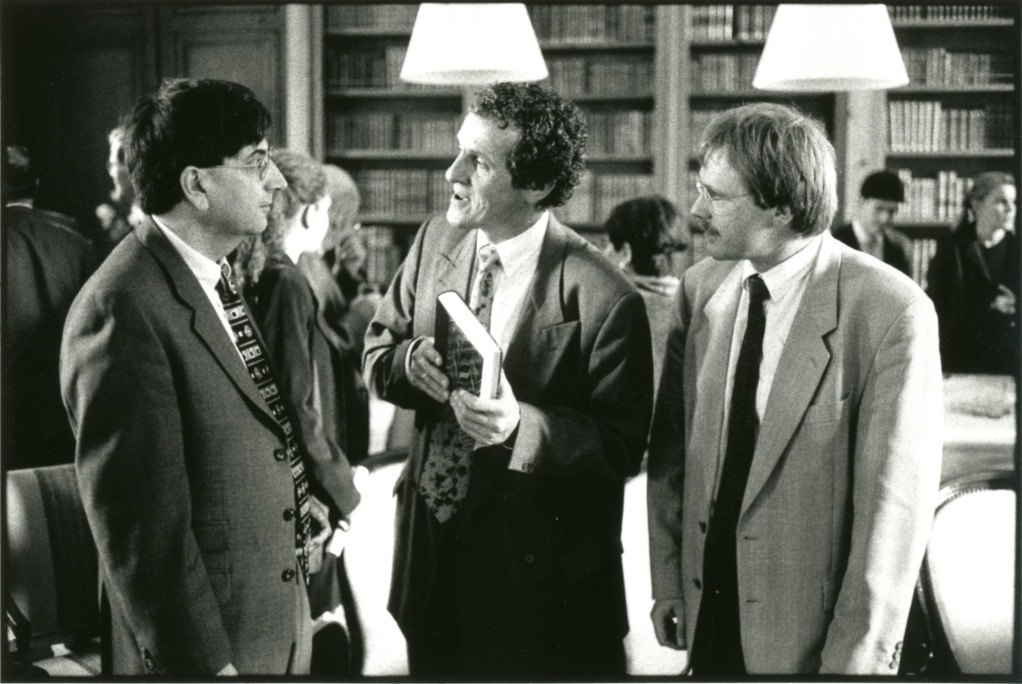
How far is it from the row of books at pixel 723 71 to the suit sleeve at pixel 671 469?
0.53 metres

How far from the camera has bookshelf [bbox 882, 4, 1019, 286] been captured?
2.02 metres

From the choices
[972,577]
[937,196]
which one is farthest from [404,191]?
[972,577]

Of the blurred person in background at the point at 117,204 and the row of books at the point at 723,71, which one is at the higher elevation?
the row of books at the point at 723,71

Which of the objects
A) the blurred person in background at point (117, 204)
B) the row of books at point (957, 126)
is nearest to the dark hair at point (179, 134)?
the blurred person in background at point (117, 204)

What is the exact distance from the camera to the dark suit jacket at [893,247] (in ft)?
6.39

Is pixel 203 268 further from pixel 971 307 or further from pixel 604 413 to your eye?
pixel 971 307

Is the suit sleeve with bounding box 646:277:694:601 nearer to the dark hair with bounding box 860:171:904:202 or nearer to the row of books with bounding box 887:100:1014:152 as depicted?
the dark hair with bounding box 860:171:904:202

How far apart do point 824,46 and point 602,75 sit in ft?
1.90

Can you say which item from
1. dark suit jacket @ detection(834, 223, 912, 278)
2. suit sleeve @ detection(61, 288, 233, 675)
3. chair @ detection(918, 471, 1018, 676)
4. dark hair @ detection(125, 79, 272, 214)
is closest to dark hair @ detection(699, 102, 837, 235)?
dark suit jacket @ detection(834, 223, 912, 278)

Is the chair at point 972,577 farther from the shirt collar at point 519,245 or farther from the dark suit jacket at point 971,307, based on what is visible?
the shirt collar at point 519,245

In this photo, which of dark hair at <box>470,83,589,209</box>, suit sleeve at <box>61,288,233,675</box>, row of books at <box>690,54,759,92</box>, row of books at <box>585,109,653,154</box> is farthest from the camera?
row of books at <box>585,109,653,154</box>

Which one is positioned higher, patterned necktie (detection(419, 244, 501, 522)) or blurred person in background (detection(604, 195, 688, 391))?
blurred person in background (detection(604, 195, 688, 391))

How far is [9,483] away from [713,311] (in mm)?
1503

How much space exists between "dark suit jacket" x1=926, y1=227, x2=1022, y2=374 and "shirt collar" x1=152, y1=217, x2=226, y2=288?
1.38m
